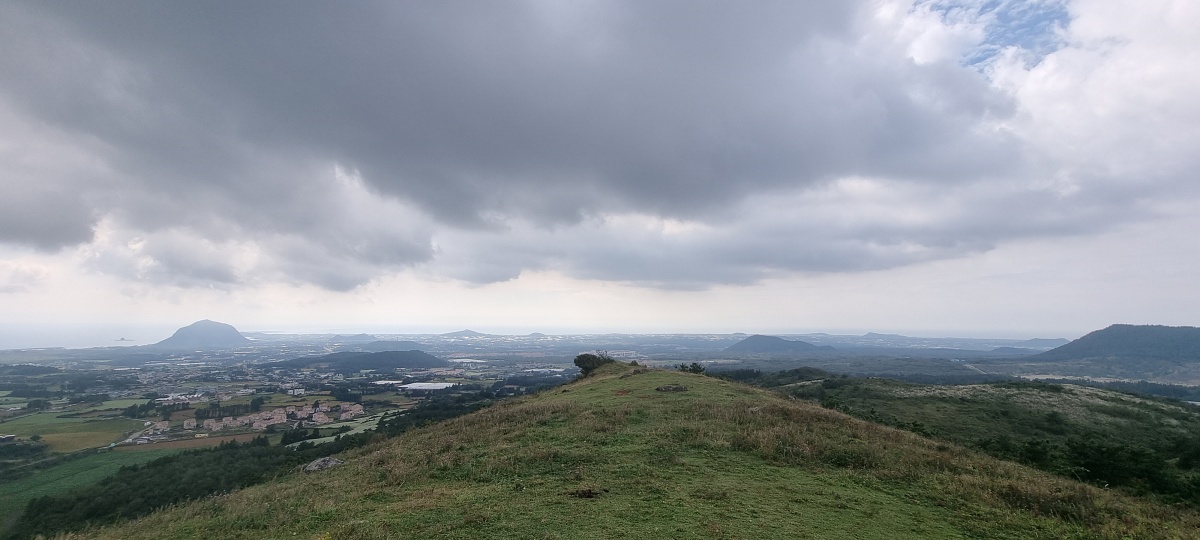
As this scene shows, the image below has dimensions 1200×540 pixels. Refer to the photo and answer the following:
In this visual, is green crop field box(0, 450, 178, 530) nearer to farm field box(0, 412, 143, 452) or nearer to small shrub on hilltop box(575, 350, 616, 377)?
farm field box(0, 412, 143, 452)

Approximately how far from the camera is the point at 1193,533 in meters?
9.73

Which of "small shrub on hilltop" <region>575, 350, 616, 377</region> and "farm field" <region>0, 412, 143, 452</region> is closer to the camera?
"small shrub on hilltop" <region>575, 350, 616, 377</region>

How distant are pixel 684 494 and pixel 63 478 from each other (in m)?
62.8

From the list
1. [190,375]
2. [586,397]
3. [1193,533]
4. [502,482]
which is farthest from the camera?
[190,375]

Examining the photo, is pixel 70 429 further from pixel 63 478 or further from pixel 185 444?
pixel 63 478

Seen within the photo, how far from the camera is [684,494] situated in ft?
38.7

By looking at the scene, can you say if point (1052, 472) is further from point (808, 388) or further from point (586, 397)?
point (808, 388)

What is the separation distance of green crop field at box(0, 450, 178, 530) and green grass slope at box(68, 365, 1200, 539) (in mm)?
36212

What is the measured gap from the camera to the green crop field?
124 ft

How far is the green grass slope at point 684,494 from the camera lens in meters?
10.1

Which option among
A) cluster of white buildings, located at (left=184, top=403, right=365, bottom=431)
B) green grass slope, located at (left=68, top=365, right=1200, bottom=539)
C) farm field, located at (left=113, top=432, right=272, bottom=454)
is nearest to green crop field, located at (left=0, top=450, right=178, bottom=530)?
farm field, located at (left=113, top=432, right=272, bottom=454)

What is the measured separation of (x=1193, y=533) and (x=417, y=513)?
16.0 meters

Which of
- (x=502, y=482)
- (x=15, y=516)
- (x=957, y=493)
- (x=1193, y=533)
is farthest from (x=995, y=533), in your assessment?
(x=15, y=516)

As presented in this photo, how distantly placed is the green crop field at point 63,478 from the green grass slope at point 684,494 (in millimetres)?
36212
